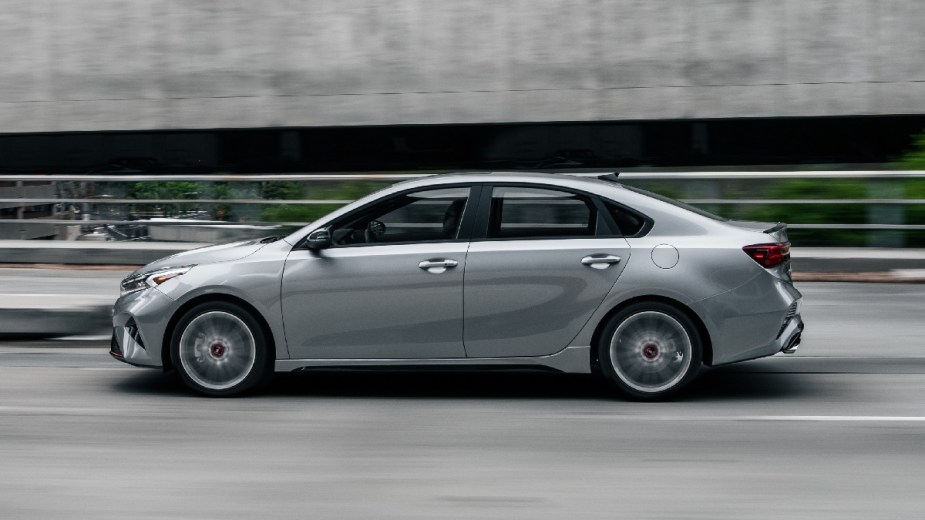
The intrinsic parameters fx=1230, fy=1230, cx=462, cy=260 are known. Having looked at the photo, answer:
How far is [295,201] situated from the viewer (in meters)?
14.9

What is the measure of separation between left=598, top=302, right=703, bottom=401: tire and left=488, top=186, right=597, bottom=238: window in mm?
583

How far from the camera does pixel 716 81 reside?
2488 cm

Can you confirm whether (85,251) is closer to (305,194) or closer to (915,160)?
(305,194)

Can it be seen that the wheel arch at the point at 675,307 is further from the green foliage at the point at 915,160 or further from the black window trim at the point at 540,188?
the green foliage at the point at 915,160

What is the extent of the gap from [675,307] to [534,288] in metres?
0.82

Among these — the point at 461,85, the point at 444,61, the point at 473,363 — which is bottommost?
the point at 473,363

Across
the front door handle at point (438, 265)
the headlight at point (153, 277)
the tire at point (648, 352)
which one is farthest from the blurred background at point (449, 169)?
the front door handle at point (438, 265)

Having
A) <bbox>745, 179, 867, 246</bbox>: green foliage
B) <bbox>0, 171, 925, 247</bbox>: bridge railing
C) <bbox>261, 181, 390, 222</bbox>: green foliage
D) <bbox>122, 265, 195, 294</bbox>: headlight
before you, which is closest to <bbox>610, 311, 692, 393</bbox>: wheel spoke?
<bbox>122, 265, 195, 294</bbox>: headlight

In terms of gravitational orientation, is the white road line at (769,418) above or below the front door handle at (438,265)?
below

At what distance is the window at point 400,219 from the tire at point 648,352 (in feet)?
3.85

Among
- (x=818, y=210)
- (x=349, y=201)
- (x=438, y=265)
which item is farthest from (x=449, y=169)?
(x=438, y=265)

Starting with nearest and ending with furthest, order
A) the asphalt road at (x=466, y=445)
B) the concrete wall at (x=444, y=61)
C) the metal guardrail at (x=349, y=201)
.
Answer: the asphalt road at (x=466, y=445)
the metal guardrail at (x=349, y=201)
the concrete wall at (x=444, y=61)

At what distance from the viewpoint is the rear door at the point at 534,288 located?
7.14 m

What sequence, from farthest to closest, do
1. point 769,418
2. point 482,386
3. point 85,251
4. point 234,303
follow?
1. point 85,251
2. point 482,386
3. point 234,303
4. point 769,418
